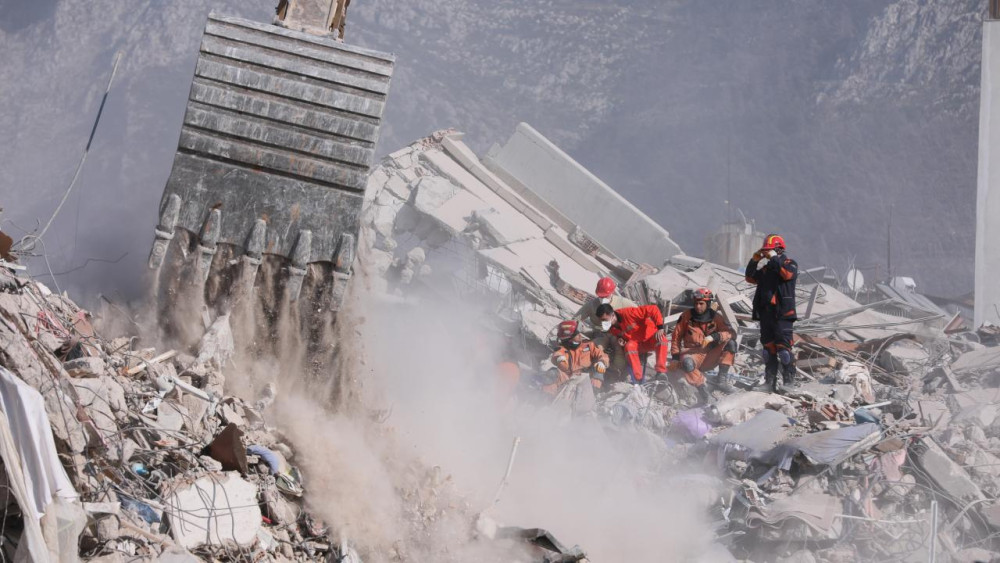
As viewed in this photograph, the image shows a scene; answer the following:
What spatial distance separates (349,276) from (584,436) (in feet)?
8.62

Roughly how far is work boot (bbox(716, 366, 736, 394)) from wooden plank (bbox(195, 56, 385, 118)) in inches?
174

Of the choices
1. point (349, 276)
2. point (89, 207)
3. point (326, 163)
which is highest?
point (326, 163)

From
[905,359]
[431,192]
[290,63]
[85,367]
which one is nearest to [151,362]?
[85,367]

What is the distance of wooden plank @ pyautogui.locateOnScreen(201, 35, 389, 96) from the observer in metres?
5.69

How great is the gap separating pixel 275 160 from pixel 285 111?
0.31 metres

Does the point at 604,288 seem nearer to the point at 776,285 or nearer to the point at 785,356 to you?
the point at 776,285

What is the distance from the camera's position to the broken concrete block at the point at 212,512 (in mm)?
4344

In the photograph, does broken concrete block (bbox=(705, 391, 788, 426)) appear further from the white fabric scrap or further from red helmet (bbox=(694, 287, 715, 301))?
the white fabric scrap

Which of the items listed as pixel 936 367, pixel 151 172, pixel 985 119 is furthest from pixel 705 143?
pixel 936 367

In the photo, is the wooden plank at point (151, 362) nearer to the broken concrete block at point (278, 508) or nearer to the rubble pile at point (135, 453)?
the rubble pile at point (135, 453)

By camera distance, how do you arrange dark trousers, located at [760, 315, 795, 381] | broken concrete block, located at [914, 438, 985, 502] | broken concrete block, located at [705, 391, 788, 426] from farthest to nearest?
dark trousers, located at [760, 315, 795, 381], broken concrete block, located at [705, 391, 788, 426], broken concrete block, located at [914, 438, 985, 502]

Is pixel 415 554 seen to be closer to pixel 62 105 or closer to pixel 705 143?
pixel 705 143

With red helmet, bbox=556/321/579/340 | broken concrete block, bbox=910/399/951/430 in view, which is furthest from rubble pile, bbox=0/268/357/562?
broken concrete block, bbox=910/399/951/430

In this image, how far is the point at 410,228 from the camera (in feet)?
40.0
